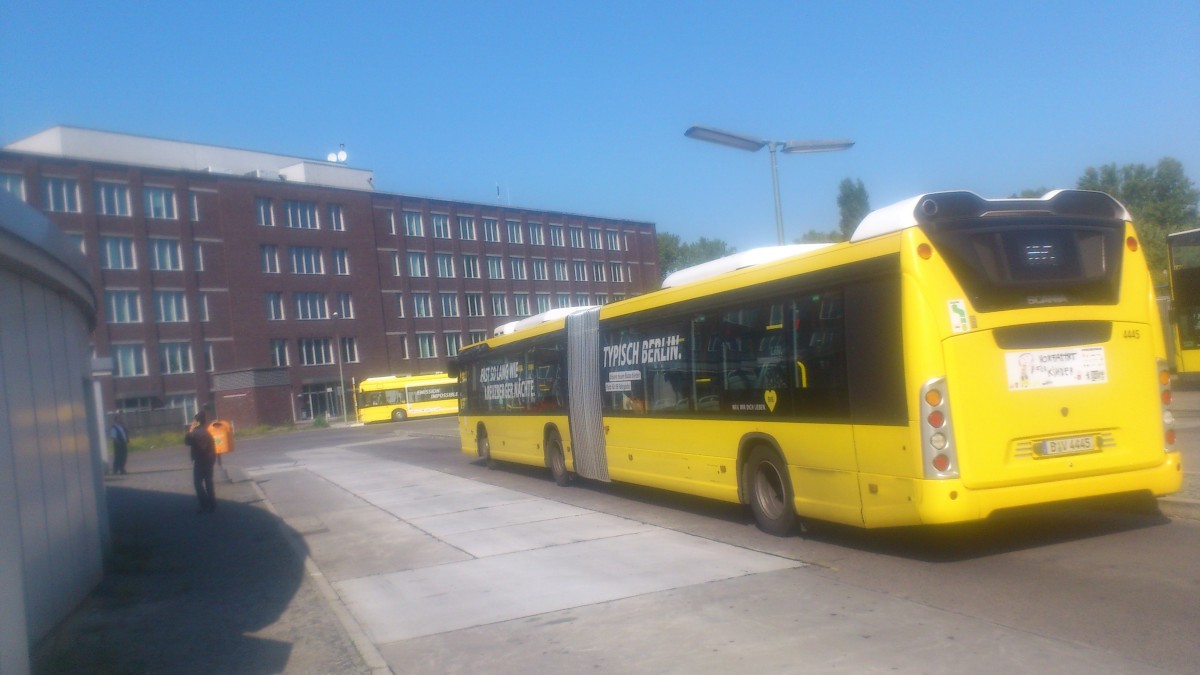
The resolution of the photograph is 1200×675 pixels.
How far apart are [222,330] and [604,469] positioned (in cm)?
5911

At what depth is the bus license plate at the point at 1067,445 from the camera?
27.5ft

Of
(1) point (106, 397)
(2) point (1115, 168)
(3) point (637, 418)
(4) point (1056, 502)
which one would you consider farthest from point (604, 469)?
(2) point (1115, 168)

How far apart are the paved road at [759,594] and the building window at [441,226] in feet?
225

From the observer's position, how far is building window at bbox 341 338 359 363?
75.1 meters

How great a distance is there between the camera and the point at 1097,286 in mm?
8820

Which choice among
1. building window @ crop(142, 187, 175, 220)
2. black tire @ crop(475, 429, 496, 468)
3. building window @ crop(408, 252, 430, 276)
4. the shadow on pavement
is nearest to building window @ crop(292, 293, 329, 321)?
building window @ crop(408, 252, 430, 276)

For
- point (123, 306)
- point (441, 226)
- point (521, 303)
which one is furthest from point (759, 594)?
point (521, 303)

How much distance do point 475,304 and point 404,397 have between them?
769 inches

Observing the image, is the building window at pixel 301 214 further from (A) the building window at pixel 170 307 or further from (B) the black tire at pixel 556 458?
(B) the black tire at pixel 556 458

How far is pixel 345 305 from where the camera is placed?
75062 millimetres

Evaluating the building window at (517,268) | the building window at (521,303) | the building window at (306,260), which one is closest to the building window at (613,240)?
the building window at (517,268)

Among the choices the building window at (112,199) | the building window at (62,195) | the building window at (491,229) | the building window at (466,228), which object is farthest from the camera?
the building window at (491,229)

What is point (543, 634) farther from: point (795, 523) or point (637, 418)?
point (637, 418)

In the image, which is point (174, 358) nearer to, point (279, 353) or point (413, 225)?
point (279, 353)
